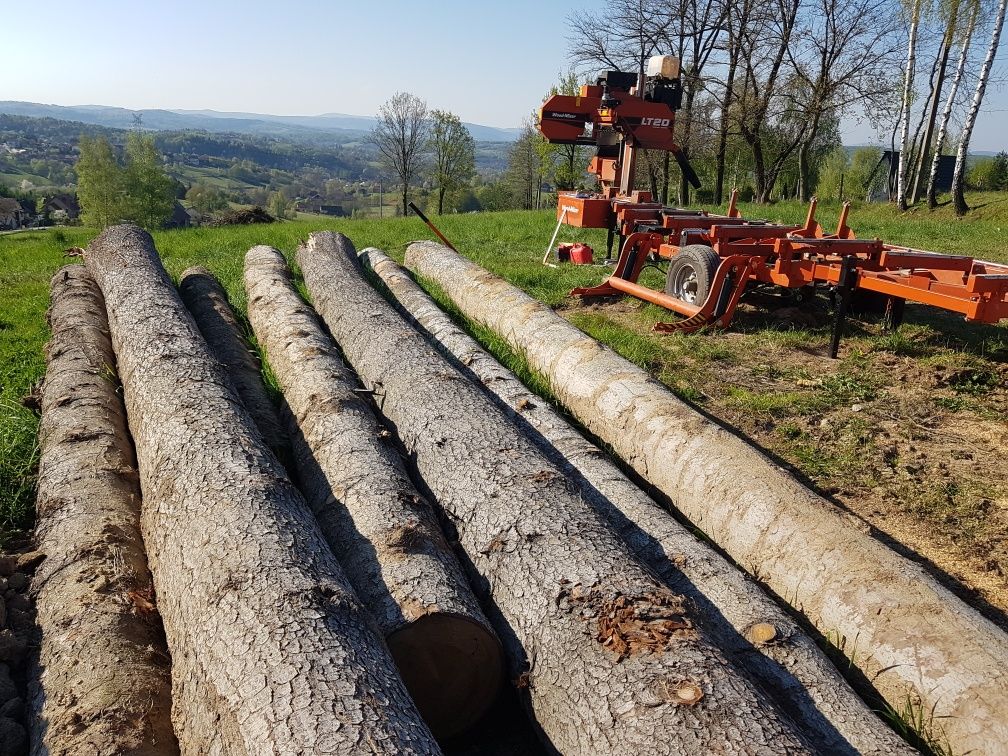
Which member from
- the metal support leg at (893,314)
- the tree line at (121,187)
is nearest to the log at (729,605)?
the metal support leg at (893,314)

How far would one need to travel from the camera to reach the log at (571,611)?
7.05 ft

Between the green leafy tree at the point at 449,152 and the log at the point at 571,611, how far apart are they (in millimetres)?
46517

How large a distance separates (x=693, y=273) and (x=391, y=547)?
5628mm

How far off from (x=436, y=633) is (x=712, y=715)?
3.44 feet

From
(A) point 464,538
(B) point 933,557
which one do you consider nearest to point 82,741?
(A) point 464,538

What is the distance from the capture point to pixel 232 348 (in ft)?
19.3

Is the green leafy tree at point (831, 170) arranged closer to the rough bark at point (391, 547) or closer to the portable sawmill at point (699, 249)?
the portable sawmill at point (699, 249)

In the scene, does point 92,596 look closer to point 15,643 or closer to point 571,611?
point 15,643

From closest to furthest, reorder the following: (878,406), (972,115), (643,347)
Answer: (878,406) < (643,347) < (972,115)

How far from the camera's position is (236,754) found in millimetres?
2010

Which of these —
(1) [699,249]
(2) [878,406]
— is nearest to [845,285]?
(2) [878,406]

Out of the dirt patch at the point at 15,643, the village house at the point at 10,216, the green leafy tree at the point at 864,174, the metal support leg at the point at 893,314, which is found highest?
the green leafy tree at the point at 864,174

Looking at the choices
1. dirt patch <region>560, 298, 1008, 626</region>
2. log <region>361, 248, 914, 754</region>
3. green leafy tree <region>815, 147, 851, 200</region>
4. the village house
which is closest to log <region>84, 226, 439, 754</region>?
log <region>361, 248, 914, 754</region>

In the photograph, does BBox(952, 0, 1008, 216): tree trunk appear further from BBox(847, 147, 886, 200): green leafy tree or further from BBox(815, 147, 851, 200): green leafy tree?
BBox(815, 147, 851, 200): green leafy tree
